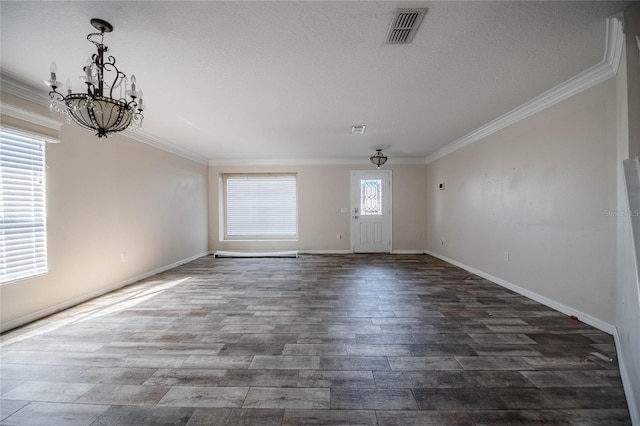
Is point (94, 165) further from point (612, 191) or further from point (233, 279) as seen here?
point (612, 191)

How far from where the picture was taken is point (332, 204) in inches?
257

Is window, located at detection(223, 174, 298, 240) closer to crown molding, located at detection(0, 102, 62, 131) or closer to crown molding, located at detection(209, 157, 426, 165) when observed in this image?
crown molding, located at detection(209, 157, 426, 165)

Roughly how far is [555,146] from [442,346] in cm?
258

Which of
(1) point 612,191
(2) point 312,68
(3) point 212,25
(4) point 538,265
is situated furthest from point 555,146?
(3) point 212,25

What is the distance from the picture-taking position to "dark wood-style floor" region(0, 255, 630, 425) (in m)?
1.47

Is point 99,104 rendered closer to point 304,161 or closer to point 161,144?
point 161,144

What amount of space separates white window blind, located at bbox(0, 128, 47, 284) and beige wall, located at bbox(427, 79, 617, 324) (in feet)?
18.5

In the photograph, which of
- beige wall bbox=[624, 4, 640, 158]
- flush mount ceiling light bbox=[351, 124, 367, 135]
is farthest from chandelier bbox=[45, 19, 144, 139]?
beige wall bbox=[624, 4, 640, 158]

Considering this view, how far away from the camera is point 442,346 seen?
2.13 metres

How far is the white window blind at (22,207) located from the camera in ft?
8.06

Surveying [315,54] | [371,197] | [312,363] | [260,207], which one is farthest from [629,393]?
[260,207]

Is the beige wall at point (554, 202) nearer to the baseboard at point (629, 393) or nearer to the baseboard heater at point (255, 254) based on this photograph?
the baseboard at point (629, 393)

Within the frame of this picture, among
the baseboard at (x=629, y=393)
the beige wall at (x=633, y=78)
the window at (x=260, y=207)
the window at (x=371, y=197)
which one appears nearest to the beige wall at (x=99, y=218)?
the window at (x=260, y=207)

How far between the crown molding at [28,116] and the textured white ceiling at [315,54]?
11.5 inches
